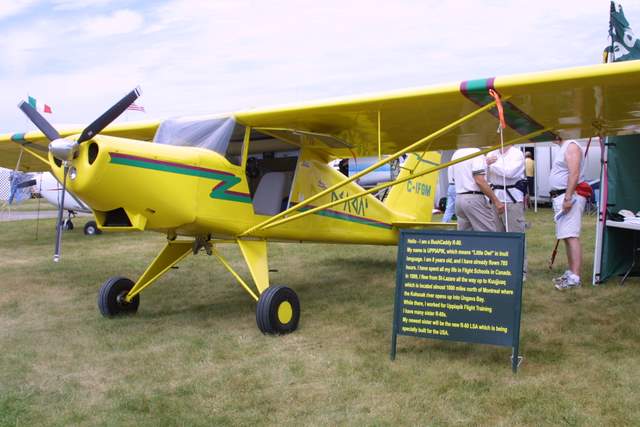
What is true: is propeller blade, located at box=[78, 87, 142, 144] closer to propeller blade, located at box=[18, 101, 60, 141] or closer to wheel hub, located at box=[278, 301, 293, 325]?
propeller blade, located at box=[18, 101, 60, 141]

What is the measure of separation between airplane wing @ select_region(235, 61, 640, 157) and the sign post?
1.09m

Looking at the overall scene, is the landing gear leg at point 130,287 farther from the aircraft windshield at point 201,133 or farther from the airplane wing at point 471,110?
the airplane wing at point 471,110

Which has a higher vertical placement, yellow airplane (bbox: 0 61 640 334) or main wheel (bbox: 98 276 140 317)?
→ yellow airplane (bbox: 0 61 640 334)

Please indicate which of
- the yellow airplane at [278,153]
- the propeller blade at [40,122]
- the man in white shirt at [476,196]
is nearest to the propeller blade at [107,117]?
the yellow airplane at [278,153]

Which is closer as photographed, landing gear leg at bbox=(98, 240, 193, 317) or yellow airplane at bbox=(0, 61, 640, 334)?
yellow airplane at bbox=(0, 61, 640, 334)

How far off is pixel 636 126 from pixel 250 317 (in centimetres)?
438

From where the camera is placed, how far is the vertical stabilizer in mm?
8727

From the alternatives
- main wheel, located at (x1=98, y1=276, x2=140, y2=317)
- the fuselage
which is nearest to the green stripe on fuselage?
the fuselage

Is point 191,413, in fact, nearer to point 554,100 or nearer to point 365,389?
point 365,389

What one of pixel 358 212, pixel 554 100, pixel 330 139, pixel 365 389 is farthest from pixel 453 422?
pixel 358 212

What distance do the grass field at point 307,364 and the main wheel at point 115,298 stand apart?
199mm

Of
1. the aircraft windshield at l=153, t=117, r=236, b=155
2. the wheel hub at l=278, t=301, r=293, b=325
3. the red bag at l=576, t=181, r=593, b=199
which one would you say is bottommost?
the wheel hub at l=278, t=301, r=293, b=325

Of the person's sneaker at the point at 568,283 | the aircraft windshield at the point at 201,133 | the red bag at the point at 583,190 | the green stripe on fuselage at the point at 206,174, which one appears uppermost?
the aircraft windshield at the point at 201,133

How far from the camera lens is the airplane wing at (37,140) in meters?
7.53
